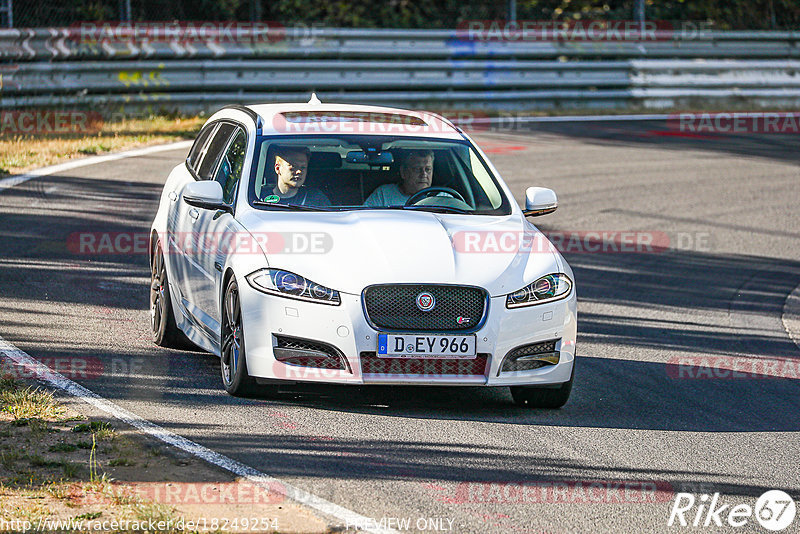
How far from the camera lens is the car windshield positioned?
816 centimetres

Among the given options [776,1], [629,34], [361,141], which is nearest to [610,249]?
[361,141]

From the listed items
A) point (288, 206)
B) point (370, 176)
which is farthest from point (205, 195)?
point (370, 176)

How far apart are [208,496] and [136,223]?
8309 mm

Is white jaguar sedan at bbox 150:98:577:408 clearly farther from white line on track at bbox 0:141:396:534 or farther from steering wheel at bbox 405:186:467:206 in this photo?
white line on track at bbox 0:141:396:534

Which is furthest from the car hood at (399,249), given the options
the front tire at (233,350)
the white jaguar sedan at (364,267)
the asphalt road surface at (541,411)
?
the asphalt road surface at (541,411)

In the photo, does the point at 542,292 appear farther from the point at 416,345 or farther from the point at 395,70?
the point at 395,70

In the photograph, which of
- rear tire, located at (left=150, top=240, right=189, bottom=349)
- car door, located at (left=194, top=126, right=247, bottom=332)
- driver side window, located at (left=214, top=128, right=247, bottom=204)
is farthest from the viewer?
rear tire, located at (left=150, top=240, right=189, bottom=349)

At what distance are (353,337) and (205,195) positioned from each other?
1.51 m

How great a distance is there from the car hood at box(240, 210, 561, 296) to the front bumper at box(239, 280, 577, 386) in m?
0.16

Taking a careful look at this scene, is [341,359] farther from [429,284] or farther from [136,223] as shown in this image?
[136,223]

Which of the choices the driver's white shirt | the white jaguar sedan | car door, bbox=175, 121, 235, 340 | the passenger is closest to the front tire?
the white jaguar sedan

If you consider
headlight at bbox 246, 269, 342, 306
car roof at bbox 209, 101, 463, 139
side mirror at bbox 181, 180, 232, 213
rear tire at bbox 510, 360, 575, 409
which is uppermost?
car roof at bbox 209, 101, 463, 139

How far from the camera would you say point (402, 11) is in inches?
1027

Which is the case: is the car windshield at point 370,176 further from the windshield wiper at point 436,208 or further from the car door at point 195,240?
the car door at point 195,240
